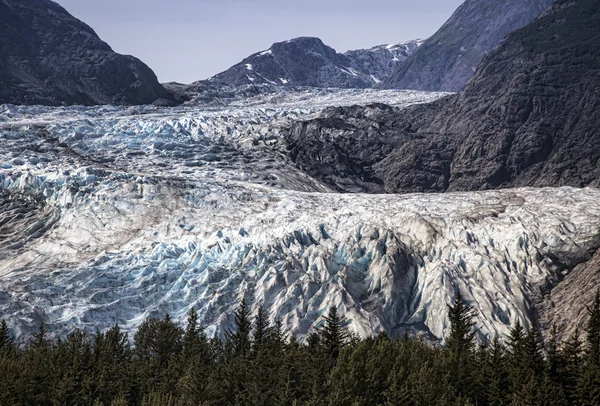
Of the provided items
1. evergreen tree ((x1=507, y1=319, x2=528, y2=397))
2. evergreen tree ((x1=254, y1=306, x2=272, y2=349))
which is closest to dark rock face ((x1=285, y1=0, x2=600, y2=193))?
evergreen tree ((x1=254, y1=306, x2=272, y2=349))

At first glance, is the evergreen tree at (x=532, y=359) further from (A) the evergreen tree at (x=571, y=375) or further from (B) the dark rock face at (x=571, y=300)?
(B) the dark rock face at (x=571, y=300)

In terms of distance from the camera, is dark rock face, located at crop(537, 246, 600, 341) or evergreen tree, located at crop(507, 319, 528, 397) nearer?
evergreen tree, located at crop(507, 319, 528, 397)

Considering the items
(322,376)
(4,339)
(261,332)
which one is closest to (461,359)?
(322,376)

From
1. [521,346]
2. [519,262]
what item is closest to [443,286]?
[519,262]

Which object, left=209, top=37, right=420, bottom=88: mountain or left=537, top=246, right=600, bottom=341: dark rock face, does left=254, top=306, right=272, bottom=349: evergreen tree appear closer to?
left=537, top=246, right=600, bottom=341: dark rock face

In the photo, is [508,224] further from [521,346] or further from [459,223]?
[521,346]

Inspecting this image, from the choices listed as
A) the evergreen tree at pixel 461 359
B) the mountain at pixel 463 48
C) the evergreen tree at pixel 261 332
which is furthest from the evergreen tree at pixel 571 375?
the mountain at pixel 463 48
